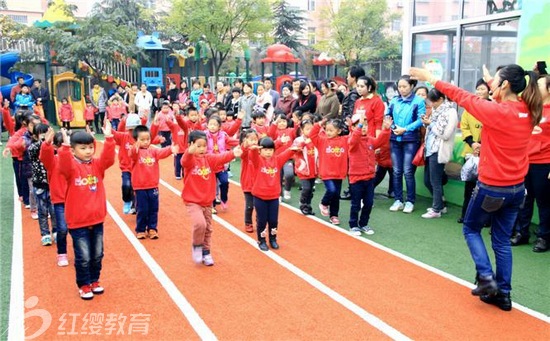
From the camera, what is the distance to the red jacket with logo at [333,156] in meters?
7.48

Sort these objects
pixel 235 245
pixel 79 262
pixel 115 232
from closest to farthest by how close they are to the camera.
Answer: pixel 79 262
pixel 235 245
pixel 115 232

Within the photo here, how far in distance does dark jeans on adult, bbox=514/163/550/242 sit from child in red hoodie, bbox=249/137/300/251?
9.46 feet

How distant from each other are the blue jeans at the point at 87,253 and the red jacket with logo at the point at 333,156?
11.5 ft

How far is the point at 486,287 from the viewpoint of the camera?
4625 mm

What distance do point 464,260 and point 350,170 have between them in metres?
1.86

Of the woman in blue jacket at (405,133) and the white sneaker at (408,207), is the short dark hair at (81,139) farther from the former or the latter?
the white sneaker at (408,207)

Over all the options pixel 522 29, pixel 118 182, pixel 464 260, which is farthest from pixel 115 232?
pixel 522 29

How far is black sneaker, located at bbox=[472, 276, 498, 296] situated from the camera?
15.1 feet

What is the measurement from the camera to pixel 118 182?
34.7 feet

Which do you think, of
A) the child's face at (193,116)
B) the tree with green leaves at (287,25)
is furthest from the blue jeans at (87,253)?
the tree with green leaves at (287,25)

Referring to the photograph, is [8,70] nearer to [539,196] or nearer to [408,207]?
[408,207]

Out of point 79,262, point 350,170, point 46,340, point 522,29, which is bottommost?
point 46,340

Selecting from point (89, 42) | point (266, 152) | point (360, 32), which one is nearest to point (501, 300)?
point (266, 152)

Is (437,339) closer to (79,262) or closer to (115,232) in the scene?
(79,262)
